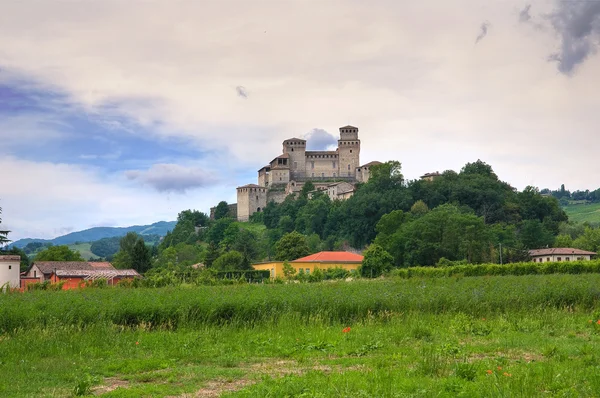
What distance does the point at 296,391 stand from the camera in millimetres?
9352

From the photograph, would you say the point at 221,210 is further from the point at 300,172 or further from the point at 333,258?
the point at 333,258

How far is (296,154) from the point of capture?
543 ft

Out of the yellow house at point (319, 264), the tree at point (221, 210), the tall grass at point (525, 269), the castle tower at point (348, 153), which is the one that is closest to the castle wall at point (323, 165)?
the castle tower at point (348, 153)

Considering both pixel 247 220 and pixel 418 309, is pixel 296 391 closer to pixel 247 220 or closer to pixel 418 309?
pixel 418 309

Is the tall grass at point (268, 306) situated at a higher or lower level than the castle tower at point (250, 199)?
lower

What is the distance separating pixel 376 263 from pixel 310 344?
53623 mm

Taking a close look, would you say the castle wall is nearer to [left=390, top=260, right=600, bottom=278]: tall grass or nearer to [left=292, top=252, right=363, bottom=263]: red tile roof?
[left=292, top=252, right=363, bottom=263]: red tile roof

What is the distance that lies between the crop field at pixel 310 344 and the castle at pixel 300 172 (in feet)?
442

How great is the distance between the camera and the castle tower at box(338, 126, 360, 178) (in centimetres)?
16250

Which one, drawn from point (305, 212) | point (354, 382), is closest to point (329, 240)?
point (305, 212)

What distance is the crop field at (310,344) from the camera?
9.93 metres

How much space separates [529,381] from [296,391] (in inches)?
132

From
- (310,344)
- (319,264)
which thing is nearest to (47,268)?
(319,264)

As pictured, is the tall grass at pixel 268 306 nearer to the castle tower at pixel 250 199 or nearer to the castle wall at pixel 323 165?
the castle tower at pixel 250 199
